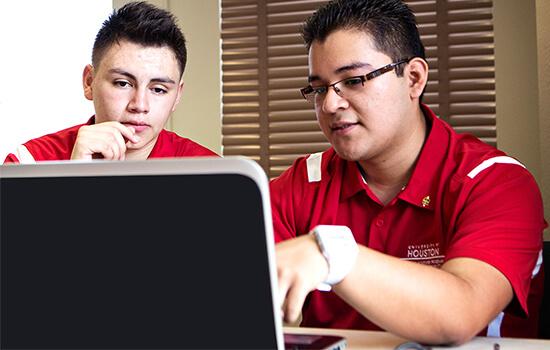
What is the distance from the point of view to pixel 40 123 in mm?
3828

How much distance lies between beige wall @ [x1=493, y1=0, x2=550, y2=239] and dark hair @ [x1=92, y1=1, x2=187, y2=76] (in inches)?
73.0

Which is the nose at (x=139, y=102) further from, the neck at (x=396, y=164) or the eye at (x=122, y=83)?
the neck at (x=396, y=164)

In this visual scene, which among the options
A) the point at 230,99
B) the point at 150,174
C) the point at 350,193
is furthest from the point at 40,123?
the point at 150,174

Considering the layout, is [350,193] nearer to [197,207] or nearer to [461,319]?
[461,319]

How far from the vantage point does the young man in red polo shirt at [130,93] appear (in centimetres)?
200

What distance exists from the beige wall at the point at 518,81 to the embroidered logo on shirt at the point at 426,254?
1.89 meters

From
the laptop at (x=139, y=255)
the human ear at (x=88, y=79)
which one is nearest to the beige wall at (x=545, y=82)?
the human ear at (x=88, y=79)

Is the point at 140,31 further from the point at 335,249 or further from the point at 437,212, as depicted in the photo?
the point at 335,249

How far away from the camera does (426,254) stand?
1.67m

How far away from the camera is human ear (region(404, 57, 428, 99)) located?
1794 mm

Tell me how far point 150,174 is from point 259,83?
3.27 meters

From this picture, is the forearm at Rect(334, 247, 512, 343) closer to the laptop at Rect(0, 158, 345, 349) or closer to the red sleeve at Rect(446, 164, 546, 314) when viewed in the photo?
the red sleeve at Rect(446, 164, 546, 314)

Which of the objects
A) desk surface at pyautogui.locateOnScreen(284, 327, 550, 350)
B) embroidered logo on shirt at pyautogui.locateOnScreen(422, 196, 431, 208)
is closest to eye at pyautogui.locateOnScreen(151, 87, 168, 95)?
embroidered logo on shirt at pyautogui.locateOnScreen(422, 196, 431, 208)

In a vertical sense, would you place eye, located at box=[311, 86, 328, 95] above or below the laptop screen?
above
